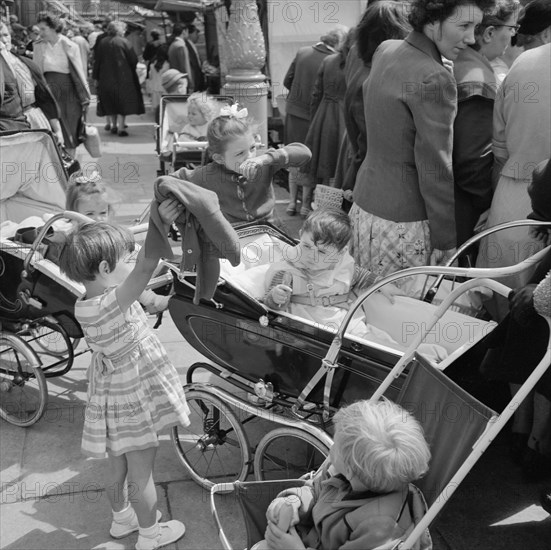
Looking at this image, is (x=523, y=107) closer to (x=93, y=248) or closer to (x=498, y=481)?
(x=498, y=481)

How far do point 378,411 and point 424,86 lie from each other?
1678mm

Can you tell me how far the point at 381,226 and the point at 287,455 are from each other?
120 centimetres

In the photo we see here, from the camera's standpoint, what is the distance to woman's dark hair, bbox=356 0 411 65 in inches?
153

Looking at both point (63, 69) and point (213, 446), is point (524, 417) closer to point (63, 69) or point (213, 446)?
point (213, 446)

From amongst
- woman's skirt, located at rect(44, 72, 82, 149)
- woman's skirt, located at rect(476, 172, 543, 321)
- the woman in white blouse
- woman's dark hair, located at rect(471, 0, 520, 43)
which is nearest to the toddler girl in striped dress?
woman's skirt, located at rect(476, 172, 543, 321)

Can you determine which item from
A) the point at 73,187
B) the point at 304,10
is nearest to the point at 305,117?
the point at 304,10

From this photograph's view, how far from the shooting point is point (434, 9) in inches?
128

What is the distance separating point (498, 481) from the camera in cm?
351

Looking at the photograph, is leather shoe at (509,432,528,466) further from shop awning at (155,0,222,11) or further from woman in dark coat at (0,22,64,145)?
shop awning at (155,0,222,11)

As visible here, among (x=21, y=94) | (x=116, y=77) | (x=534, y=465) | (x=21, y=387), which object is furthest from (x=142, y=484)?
(x=116, y=77)

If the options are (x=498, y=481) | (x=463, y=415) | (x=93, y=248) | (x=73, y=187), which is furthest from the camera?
(x=73, y=187)

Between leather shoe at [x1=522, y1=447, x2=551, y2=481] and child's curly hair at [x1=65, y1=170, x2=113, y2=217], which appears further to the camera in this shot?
child's curly hair at [x1=65, y1=170, x2=113, y2=217]

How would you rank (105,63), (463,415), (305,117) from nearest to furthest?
(463,415)
(305,117)
(105,63)

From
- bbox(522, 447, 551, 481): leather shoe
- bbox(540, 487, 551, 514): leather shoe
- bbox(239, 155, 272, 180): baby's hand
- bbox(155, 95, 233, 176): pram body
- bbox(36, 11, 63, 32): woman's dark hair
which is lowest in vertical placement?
bbox(522, 447, 551, 481): leather shoe
